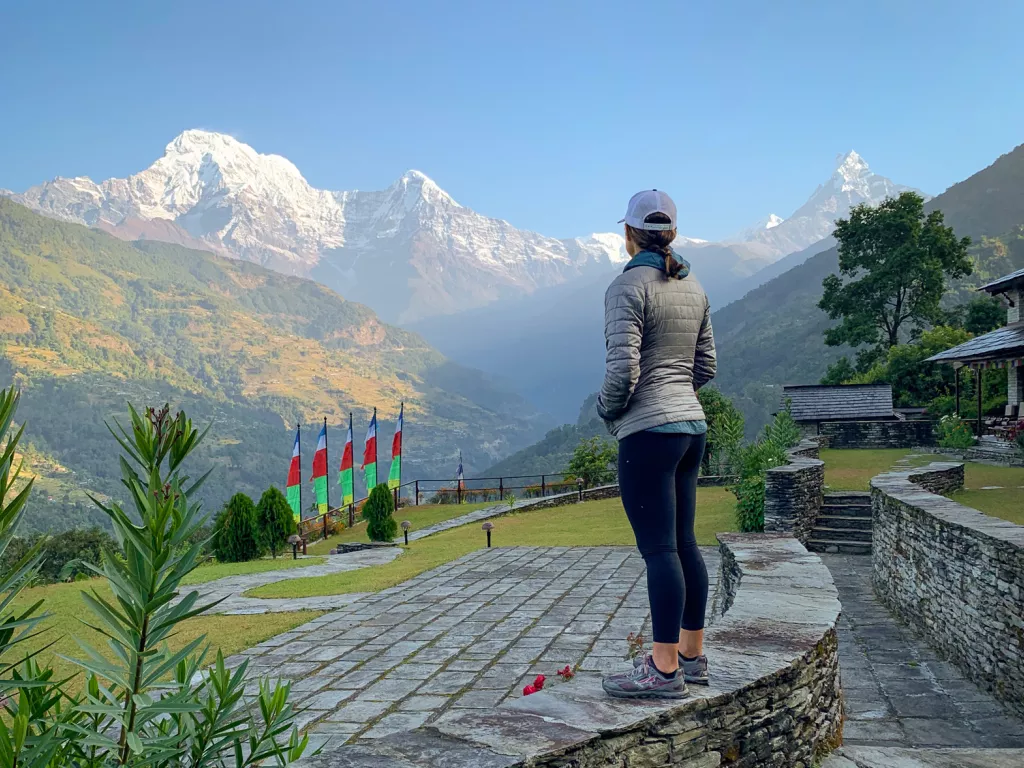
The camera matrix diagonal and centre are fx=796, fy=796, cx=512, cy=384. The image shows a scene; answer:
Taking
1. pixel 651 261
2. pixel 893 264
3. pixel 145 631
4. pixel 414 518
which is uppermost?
pixel 893 264

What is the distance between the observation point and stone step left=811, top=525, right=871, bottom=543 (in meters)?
12.8

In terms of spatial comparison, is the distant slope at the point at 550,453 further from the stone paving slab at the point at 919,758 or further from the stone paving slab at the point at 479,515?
the stone paving slab at the point at 919,758

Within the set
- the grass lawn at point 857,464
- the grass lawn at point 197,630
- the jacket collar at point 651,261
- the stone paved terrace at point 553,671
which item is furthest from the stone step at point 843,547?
the jacket collar at point 651,261

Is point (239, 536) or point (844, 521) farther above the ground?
point (844, 521)

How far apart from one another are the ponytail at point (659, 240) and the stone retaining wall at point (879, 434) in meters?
23.7

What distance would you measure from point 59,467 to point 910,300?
399 ft

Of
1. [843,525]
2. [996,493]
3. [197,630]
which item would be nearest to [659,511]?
[197,630]

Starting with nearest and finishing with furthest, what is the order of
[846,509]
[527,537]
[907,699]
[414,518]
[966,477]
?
1. [907,699]
2. [846,509]
3. [966,477]
4. [527,537]
5. [414,518]

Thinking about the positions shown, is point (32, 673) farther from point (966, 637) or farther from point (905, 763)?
→ point (966, 637)

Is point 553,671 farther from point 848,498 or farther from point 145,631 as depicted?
point 848,498

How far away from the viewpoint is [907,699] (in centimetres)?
589

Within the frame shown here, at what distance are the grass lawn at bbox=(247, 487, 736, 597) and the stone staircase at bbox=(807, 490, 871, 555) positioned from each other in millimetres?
1637

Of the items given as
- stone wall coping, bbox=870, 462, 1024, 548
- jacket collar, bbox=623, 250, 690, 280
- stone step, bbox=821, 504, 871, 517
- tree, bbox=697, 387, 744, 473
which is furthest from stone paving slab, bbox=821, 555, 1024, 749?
tree, bbox=697, 387, 744, 473

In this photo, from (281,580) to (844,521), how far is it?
8960 mm
